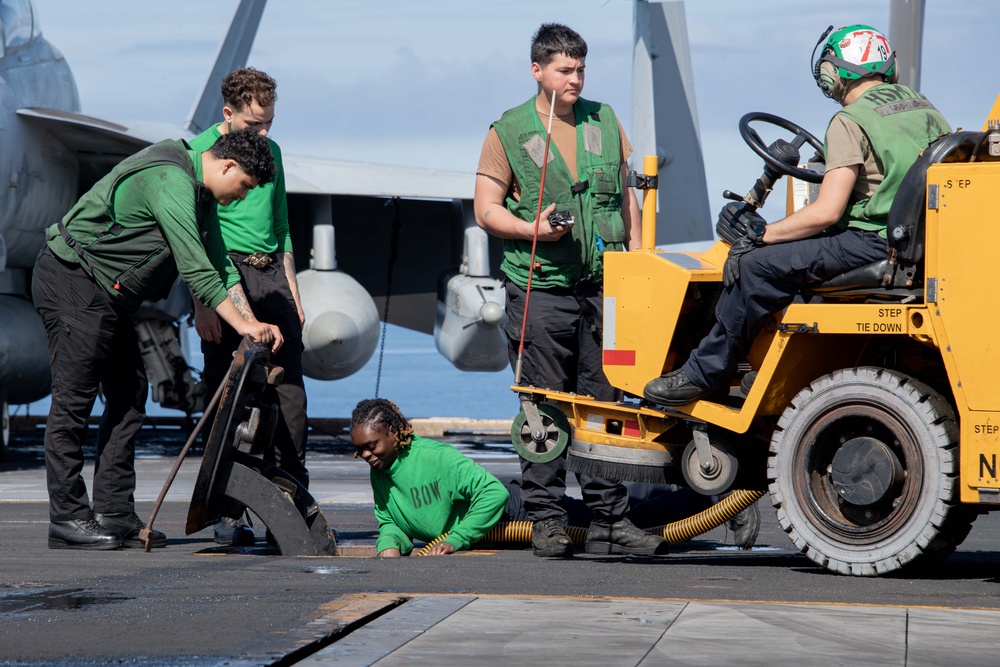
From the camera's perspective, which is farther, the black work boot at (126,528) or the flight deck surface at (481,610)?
the black work boot at (126,528)

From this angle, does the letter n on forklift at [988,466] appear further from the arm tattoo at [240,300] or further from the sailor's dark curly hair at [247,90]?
the sailor's dark curly hair at [247,90]

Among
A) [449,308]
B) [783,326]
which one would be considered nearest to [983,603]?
[783,326]

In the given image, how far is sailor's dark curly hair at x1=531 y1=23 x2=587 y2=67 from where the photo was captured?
6035 mm

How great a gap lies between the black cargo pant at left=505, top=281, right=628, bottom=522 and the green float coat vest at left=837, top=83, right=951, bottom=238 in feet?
4.86

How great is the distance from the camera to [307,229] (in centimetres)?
1806

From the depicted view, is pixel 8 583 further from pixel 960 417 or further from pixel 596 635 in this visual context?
pixel 960 417

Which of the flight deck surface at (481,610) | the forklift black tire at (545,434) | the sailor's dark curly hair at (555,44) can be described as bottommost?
the flight deck surface at (481,610)

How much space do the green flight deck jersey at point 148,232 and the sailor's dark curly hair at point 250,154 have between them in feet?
0.65

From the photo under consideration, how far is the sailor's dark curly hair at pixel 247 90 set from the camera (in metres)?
6.53

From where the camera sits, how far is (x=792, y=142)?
5.26 m

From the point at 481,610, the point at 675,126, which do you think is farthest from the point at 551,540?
the point at 675,126

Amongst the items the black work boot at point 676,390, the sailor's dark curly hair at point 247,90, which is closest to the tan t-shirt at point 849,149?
the black work boot at point 676,390

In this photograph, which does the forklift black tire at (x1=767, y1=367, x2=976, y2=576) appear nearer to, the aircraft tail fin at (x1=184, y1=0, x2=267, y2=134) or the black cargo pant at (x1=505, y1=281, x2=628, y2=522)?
the black cargo pant at (x1=505, y1=281, x2=628, y2=522)

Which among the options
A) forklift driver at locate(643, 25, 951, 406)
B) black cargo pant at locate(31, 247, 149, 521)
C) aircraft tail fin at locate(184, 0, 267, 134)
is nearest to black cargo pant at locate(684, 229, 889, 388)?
forklift driver at locate(643, 25, 951, 406)
